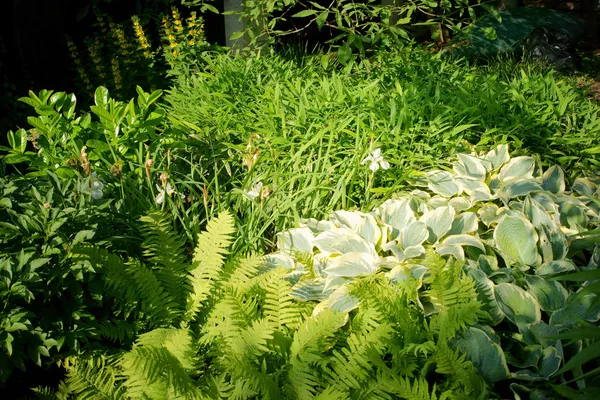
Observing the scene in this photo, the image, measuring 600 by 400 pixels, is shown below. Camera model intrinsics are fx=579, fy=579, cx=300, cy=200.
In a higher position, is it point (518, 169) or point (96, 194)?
point (96, 194)

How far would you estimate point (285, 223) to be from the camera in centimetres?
280

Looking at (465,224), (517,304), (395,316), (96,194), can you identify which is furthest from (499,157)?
(96,194)

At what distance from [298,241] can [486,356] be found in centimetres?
100

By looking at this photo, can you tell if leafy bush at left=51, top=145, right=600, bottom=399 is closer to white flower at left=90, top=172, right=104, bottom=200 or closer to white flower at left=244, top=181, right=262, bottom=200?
white flower at left=244, top=181, right=262, bottom=200

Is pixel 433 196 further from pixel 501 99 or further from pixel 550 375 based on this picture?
pixel 550 375

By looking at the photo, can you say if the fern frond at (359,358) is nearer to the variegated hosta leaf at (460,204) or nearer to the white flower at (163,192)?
the variegated hosta leaf at (460,204)

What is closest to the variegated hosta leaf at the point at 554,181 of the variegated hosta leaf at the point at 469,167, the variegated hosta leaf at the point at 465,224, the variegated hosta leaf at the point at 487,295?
the variegated hosta leaf at the point at 469,167

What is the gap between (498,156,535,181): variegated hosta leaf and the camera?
3014mm

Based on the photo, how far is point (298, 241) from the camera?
2623mm

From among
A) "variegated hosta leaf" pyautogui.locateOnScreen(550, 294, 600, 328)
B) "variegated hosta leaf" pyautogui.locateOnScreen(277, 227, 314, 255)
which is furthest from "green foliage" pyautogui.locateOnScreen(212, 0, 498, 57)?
"variegated hosta leaf" pyautogui.locateOnScreen(550, 294, 600, 328)

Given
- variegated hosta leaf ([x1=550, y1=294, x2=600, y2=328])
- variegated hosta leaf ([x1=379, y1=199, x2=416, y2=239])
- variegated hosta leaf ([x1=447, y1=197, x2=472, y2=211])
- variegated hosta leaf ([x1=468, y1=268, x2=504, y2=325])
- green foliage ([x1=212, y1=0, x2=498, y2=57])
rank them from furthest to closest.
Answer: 1. green foliage ([x1=212, y1=0, x2=498, y2=57])
2. variegated hosta leaf ([x1=447, y1=197, x2=472, y2=211])
3. variegated hosta leaf ([x1=379, y1=199, x2=416, y2=239])
4. variegated hosta leaf ([x1=468, y1=268, x2=504, y2=325])
5. variegated hosta leaf ([x1=550, y1=294, x2=600, y2=328])

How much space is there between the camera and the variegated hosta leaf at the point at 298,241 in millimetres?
2605

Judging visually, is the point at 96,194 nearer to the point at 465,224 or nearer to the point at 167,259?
the point at 167,259

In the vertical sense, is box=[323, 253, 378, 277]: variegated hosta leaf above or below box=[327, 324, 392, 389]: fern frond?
below
